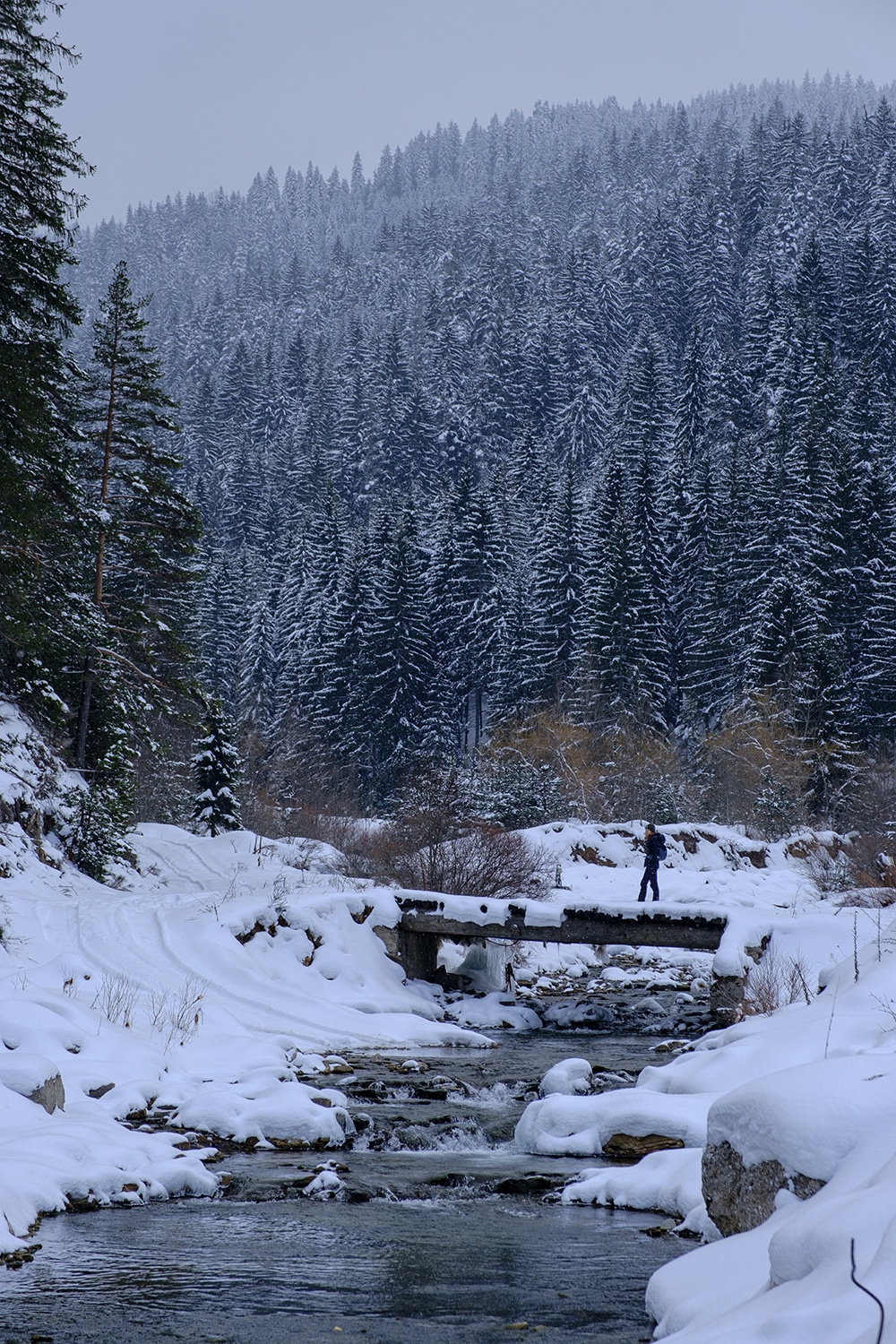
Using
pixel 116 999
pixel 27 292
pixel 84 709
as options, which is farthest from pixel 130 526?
pixel 116 999

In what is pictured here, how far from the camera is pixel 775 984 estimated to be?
14.5 metres

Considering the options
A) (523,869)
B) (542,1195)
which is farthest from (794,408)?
(542,1195)

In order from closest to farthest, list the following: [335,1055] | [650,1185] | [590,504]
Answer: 1. [650,1185]
2. [335,1055]
3. [590,504]

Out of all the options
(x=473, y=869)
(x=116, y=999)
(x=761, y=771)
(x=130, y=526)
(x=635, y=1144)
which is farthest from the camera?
(x=761, y=771)

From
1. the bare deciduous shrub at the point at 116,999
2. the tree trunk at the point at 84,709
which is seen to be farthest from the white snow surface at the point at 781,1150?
the tree trunk at the point at 84,709

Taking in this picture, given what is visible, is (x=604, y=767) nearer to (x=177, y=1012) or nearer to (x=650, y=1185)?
(x=177, y=1012)

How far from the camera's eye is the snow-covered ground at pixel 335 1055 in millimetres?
4801

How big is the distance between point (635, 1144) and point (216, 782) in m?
27.3

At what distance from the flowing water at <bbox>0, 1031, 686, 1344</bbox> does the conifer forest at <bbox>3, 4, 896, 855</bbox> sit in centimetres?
1302

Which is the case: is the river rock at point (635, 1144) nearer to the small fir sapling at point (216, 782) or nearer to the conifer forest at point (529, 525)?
the conifer forest at point (529, 525)

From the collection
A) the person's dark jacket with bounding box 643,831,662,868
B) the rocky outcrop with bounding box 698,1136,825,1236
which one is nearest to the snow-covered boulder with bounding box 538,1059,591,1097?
the rocky outcrop with bounding box 698,1136,825,1236

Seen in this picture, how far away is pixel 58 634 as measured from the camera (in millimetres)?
22625

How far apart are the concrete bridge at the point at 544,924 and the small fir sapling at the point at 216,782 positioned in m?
16.7

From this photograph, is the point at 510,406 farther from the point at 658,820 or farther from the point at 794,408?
the point at 658,820
